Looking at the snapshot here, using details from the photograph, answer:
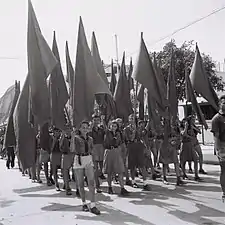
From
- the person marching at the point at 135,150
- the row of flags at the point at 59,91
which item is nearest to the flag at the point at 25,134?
the row of flags at the point at 59,91

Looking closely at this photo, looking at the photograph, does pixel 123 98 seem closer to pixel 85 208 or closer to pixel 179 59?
pixel 85 208

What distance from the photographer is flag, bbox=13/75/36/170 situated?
9.67 m

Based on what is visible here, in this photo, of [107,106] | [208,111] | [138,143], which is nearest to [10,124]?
[107,106]

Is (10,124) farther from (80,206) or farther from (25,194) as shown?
(80,206)

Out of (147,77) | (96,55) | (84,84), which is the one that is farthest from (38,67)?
(96,55)

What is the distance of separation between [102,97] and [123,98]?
2.06ft

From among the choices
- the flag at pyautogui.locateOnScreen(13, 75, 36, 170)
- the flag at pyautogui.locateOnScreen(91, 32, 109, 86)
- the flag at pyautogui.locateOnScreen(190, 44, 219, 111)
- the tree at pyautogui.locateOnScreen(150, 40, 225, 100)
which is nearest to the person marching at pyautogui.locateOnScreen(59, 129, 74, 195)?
the flag at pyautogui.locateOnScreen(13, 75, 36, 170)

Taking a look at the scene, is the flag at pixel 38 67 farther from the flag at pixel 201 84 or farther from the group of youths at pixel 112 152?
the flag at pixel 201 84

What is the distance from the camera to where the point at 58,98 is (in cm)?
1054

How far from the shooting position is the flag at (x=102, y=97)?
12195 millimetres

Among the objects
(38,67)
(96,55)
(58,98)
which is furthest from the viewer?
(96,55)

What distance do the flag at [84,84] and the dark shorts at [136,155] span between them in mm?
1584

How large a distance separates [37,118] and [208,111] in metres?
25.9

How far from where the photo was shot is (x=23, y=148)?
9680 millimetres
